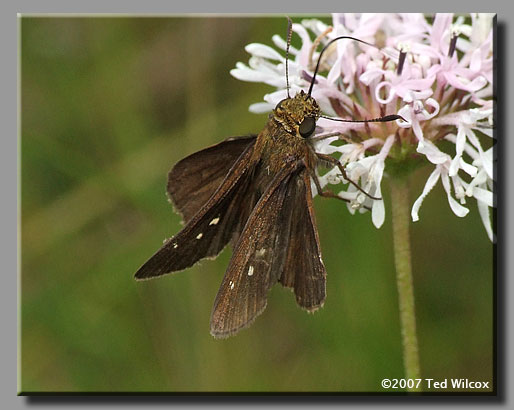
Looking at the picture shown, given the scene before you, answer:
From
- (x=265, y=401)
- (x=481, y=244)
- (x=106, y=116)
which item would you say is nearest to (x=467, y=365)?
(x=481, y=244)

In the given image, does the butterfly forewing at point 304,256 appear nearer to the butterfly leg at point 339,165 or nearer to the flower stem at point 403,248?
the butterfly leg at point 339,165

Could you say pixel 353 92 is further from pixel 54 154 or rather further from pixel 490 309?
pixel 54 154

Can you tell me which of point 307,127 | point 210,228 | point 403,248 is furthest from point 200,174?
point 403,248

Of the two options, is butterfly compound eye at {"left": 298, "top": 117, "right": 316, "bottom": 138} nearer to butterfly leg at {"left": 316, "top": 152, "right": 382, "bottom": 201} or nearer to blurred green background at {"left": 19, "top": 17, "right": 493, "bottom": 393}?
butterfly leg at {"left": 316, "top": 152, "right": 382, "bottom": 201}

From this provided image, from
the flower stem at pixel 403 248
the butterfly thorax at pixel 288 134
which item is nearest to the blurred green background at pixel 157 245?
the flower stem at pixel 403 248

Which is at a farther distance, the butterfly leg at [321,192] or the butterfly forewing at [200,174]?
the butterfly forewing at [200,174]

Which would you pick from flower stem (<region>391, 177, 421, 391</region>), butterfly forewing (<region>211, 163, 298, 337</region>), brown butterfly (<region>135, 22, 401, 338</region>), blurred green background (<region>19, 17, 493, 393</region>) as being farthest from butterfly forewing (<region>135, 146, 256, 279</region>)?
blurred green background (<region>19, 17, 493, 393</region>)
